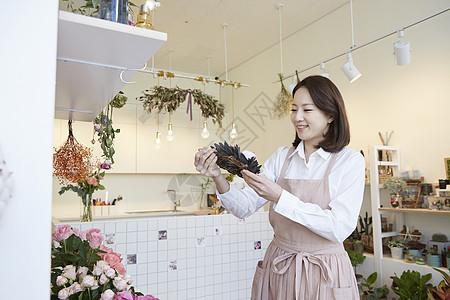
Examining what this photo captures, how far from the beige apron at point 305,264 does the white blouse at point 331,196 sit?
4 cm

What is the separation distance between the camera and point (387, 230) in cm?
327

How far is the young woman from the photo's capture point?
127 cm

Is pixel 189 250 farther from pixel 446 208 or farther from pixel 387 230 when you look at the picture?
pixel 446 208

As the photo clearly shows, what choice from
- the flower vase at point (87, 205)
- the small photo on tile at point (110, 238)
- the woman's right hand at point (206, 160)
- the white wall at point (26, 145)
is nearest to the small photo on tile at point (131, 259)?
the small photo on tile at point (110, 238)

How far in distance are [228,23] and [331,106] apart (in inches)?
126

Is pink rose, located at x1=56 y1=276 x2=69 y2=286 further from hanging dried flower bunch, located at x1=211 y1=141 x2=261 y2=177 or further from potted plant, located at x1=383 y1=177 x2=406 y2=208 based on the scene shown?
potted plant, located at x1=383 y1=177 x2=406 y2=208

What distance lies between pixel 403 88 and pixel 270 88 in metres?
2.05

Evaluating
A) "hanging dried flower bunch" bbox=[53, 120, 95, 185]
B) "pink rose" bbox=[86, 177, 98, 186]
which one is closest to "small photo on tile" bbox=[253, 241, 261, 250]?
"pink rose" bbox=[86, 177, 98, 186]

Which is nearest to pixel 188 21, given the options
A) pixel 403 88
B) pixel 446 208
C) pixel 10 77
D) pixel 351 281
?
pixel 403 88

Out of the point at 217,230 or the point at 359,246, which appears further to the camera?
the point at 359,246

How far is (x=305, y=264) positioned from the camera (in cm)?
132

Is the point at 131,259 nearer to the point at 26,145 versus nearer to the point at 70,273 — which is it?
the point at 70,273

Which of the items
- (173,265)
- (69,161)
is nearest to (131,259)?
(173,265)

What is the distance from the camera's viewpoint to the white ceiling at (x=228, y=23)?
12.7 ft
